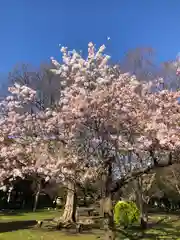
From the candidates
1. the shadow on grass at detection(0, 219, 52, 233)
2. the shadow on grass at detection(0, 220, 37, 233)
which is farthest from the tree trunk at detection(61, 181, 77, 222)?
the shadow on grass at detection(0, 220, 37, 233)

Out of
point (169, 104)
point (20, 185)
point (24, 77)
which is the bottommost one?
point (169, 104)

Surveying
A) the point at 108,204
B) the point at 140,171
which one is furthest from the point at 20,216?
the point at 140,171

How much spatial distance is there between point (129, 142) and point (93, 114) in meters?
1.32

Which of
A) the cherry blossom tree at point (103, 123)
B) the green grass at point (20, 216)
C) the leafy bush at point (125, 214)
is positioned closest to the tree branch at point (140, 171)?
the cherry blossom tree at point (103, 123)

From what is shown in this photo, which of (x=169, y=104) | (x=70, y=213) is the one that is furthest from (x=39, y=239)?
(x=169, y=104)

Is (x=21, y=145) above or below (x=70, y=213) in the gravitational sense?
above

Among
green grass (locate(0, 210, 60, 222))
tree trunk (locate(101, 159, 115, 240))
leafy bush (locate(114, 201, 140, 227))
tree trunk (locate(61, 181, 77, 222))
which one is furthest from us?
green grass (locate(0, 210, 60, 222))

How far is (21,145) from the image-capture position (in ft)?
33.6

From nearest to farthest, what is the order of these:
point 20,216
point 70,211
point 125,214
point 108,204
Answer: point 108,204 < point 125,214 < point 70,211 < point 20,216

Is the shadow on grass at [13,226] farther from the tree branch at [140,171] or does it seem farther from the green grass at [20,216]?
the tree branch at [140,171]

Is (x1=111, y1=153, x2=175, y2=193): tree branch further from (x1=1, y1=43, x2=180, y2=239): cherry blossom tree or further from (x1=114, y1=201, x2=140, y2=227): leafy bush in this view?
(x1=114, y1=201, x2=140, y2=227): leafy bush

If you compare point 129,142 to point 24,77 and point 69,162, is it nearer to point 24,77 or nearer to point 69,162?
point 69,162

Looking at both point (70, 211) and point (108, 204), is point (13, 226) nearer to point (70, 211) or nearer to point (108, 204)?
point (70, 211)

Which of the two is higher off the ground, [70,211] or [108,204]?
[70,211]
